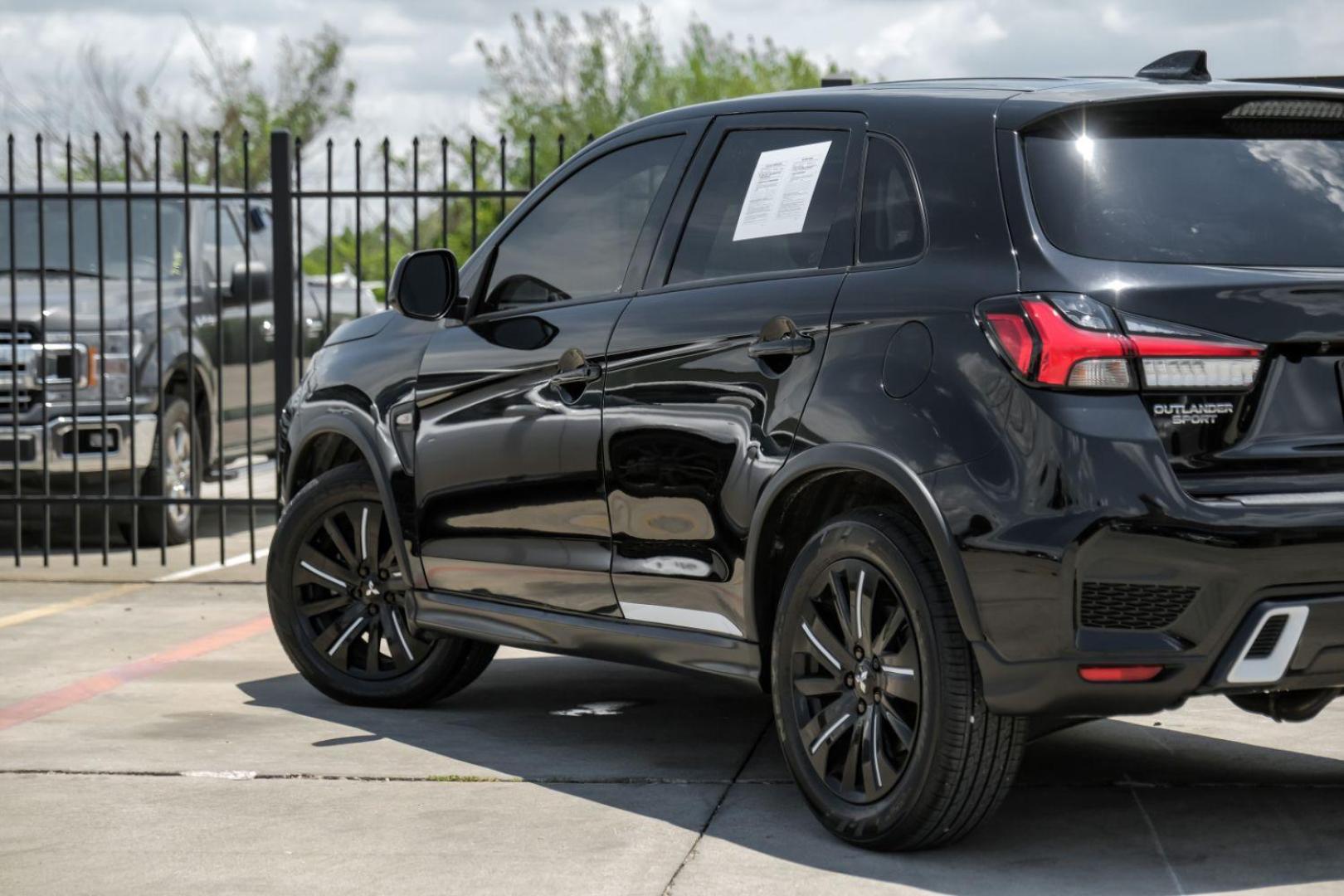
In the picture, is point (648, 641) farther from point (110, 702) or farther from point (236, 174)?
point (236, 174)

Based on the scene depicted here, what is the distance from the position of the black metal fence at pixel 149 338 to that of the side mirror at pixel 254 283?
2cm

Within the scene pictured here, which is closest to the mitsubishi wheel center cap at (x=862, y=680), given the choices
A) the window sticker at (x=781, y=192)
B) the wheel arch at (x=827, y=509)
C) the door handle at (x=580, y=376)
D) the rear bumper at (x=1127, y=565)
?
the wheel arch at (x=827, y=509)

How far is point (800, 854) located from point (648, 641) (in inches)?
33.3

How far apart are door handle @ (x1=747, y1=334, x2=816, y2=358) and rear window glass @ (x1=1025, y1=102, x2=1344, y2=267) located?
651 mm

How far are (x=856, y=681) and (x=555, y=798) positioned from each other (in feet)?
3.32

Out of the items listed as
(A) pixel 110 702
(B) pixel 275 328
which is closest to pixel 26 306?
(B) pixel 275 328

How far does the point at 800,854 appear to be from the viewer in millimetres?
4465

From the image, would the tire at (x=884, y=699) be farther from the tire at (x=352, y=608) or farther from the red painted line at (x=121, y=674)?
the red painted line at (x=121, y=674)

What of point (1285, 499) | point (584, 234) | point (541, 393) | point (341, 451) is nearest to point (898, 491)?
point (1285, 499)

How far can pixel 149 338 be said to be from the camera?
10.8 metres

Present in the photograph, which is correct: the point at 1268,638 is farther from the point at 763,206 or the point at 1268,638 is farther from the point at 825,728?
the point at 763,206

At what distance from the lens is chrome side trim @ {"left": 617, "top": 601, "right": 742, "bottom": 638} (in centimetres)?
486

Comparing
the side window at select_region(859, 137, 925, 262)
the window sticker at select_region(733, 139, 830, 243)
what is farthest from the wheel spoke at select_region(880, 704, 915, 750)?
the window sticker at select_region(733, 139, 830, 243)

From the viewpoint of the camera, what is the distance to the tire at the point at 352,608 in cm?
632
